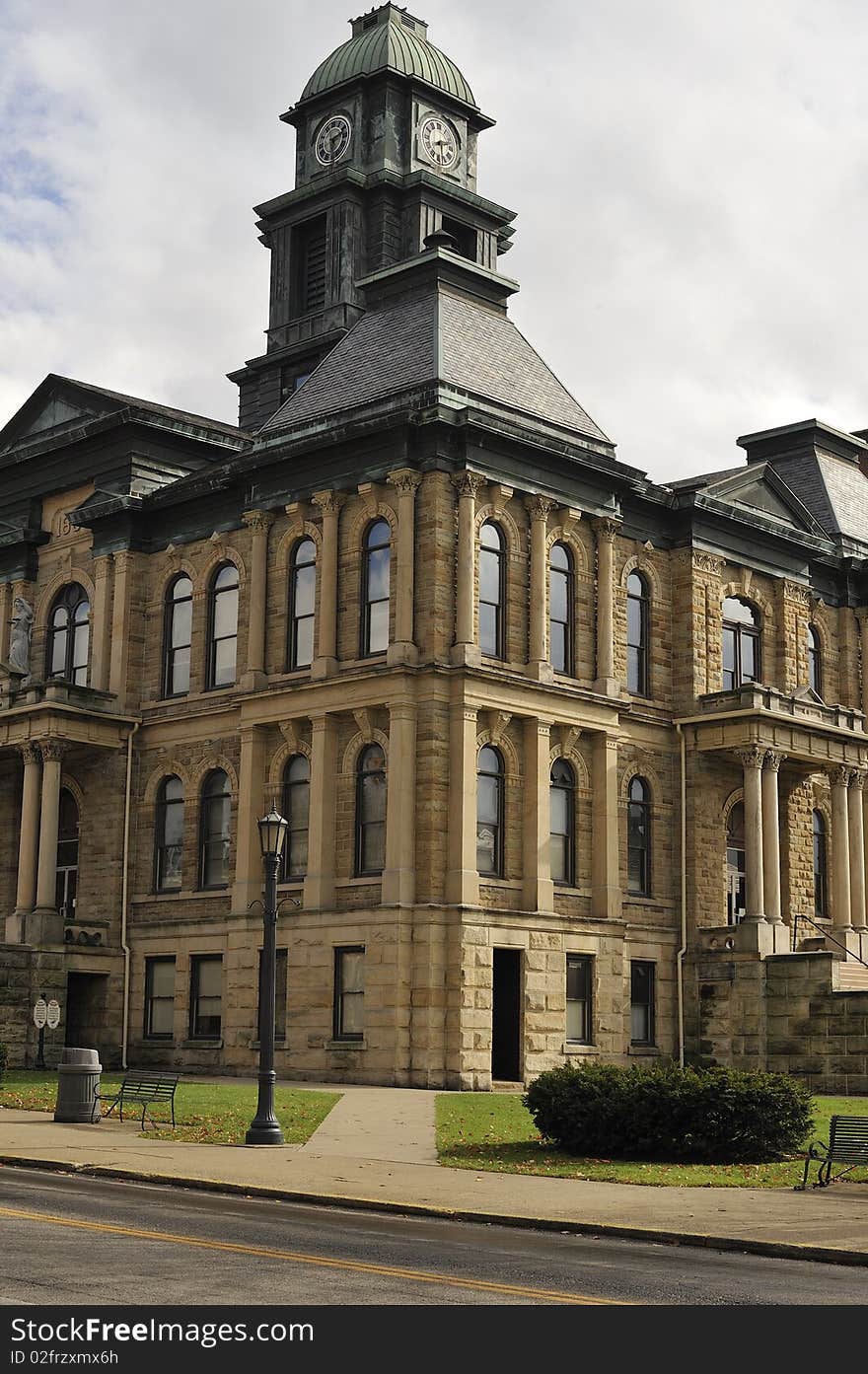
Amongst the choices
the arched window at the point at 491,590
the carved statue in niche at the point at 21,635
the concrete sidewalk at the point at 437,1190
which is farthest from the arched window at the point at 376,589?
the concrete sidewalk at the point at 437,1190

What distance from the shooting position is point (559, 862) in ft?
143

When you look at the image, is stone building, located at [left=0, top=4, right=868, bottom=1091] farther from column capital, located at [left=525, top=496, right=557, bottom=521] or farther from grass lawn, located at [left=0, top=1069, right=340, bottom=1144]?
grass lawn, located at [left=0, top=1069, right=340, bottom=1144]

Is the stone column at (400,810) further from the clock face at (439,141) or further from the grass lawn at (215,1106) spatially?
the clock face at (439,141)

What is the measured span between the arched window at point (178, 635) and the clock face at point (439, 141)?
68.4 feet

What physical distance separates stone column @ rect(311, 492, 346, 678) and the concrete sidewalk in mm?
15846

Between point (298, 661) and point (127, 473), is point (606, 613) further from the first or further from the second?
point (127, 473)

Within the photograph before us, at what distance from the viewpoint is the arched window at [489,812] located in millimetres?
41406

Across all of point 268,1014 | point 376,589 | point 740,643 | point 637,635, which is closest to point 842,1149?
point 268,1014

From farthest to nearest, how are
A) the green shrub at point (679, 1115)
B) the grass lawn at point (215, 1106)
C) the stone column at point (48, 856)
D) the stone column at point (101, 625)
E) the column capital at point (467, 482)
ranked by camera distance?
the stone column at point (101, 625)
the stone column at point (48, 856)
the column capital at point (467, 482)
the grass lawn at point (215, 1106)
the green shrub at point (679, 1115)

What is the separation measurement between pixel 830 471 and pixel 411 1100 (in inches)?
1187

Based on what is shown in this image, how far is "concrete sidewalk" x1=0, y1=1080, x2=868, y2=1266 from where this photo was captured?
687 inches

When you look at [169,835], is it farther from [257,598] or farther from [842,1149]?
[842,1149]

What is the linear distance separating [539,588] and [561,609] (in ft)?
5.82

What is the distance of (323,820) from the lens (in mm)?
42000
